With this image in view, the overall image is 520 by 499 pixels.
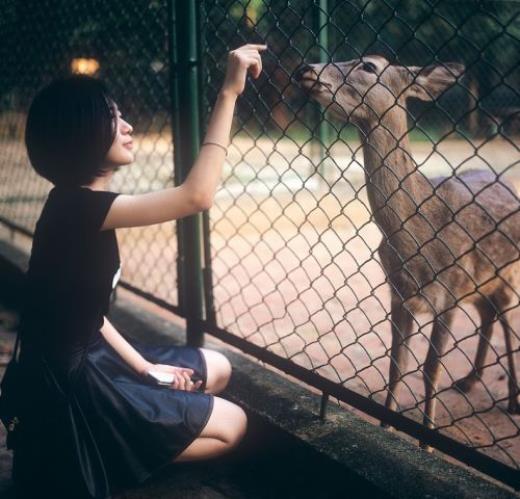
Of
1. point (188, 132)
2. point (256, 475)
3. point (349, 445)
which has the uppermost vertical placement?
point (188, 132)

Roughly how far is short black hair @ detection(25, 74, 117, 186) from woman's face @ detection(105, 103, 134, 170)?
0.02 meters

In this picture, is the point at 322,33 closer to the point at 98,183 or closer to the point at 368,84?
the point at 368,84

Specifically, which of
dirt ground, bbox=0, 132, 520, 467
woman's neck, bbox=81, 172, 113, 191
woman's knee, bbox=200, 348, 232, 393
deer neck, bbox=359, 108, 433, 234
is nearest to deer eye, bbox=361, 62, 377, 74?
deer neck, bbox=359, 108, 433, 234

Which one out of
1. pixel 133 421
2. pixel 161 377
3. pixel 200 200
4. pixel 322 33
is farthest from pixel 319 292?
pixel 322 33

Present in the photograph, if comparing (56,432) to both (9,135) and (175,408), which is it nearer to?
(175,408)

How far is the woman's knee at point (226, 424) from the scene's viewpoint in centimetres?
212

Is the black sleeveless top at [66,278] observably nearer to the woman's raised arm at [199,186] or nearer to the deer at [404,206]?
the woman's raised arm at [199,186]

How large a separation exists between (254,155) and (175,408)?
36.2 ft

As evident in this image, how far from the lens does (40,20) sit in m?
3.86

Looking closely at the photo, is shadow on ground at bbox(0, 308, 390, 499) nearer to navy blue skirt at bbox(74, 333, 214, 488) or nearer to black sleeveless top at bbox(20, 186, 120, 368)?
navy blue skirt at bbox(74, 333, 214, 488)

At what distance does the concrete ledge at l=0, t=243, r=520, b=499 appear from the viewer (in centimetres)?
183

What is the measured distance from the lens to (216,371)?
2443 mm

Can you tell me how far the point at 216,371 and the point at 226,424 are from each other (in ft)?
1.05

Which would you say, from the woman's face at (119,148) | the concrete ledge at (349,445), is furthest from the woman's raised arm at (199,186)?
the concrete ledge at (349,445)
